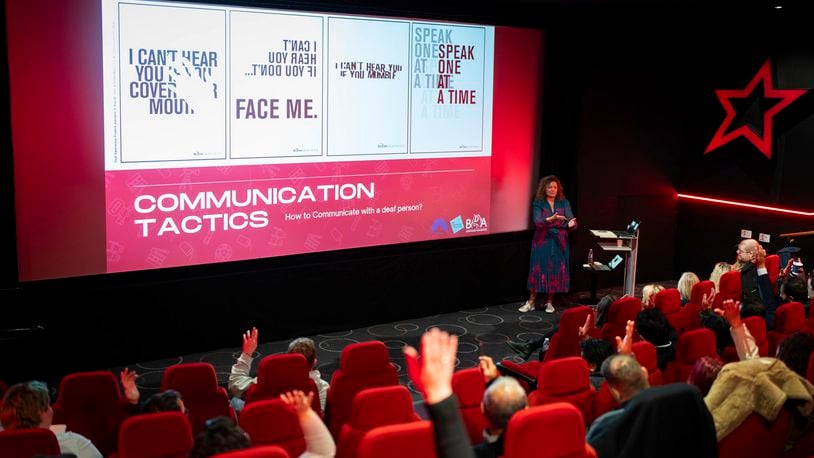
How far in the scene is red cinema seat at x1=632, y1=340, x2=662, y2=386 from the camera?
17.2 ft

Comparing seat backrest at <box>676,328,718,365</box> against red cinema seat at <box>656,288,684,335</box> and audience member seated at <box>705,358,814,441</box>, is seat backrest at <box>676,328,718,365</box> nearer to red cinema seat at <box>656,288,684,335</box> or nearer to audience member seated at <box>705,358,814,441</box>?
red cinema seat at <box>656,288,684,335</box>

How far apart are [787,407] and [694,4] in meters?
6.23

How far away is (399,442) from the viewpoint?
3.23 metres

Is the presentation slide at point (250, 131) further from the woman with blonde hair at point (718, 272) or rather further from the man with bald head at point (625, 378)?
the man with bald head at point (625, 378)

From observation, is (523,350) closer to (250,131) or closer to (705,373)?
(705,373)

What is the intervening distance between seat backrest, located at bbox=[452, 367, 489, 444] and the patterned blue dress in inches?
194

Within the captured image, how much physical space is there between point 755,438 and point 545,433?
138cm

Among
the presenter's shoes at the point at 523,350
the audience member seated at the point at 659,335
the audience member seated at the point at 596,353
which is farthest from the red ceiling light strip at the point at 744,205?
the audience member seated at the point at 596,353

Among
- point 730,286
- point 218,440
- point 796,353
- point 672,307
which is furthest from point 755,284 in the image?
point 218,440

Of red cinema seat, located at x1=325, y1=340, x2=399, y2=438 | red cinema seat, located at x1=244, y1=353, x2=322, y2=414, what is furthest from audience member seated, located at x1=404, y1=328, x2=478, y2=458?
red cinema seat, located at x1=325, y1=340, x2=399, y2=438

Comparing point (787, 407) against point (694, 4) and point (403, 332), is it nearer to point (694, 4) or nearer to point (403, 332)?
point (403, 332)

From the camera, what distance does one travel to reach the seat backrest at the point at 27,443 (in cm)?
361

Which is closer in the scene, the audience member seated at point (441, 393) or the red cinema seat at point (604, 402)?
the audience member seated at point (441, 393)

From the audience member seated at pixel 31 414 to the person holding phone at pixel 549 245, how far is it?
6.33 metres
